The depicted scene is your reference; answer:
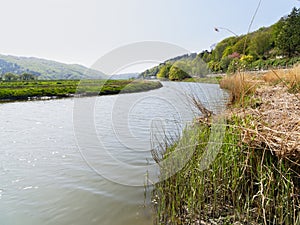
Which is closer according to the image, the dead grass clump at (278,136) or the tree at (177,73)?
the dead grass clump at (278,136)

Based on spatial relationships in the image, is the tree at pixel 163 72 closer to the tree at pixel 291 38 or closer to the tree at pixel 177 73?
the tree at pixel 177 73

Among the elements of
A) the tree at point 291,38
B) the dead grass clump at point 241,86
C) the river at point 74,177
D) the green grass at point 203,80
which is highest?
the tree at point 291,38

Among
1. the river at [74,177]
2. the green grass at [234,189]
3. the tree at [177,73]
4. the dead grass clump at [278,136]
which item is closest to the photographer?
the dead grass clump at [278,136]

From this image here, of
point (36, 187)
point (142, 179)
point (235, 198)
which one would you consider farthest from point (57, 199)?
point (235, 198)

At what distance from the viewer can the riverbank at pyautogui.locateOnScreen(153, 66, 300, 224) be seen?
86.6 inches

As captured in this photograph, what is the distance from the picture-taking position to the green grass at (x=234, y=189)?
2223 mm

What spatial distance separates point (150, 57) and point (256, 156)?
8.17 feet

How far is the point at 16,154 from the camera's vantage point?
5867 mm

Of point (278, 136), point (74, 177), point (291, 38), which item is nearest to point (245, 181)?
point (278, 136)

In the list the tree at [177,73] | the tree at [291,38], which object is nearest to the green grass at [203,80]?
the tree at [177,73]

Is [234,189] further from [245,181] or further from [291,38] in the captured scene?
[291,38]

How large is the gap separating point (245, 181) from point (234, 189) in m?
0.16

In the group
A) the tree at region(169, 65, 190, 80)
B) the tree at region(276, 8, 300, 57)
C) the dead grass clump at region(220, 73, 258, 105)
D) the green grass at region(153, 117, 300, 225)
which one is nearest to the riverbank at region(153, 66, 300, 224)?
the green grass at region(153, 117, 300, 225)

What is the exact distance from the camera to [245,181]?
255 centimetres
